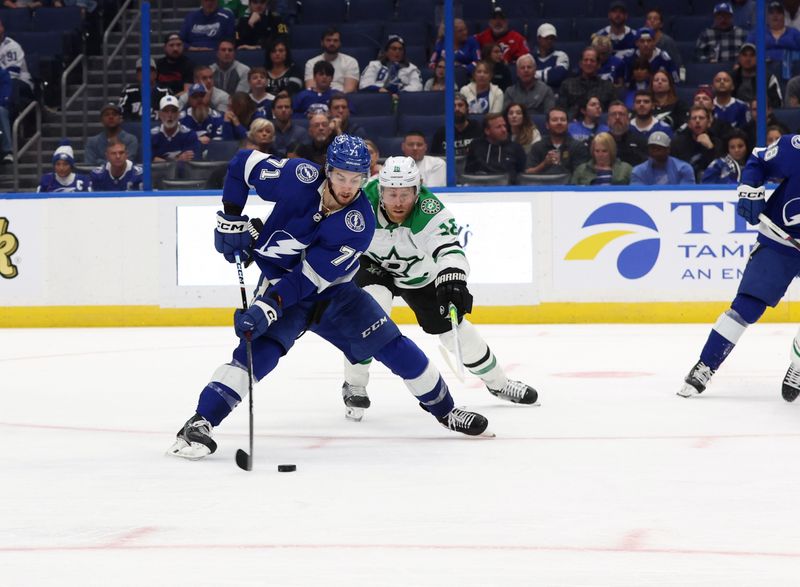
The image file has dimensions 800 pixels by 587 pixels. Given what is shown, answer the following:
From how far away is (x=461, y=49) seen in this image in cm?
1061

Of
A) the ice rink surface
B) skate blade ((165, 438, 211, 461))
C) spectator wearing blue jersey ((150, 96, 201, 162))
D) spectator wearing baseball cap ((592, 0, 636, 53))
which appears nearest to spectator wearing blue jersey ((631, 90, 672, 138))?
spectator wearing baseball cap ((592, 0, 636, 53))

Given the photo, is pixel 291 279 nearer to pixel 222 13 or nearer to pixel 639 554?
pixel 639 554

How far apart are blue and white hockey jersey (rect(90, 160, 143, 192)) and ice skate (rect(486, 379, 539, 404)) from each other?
16.8 ft

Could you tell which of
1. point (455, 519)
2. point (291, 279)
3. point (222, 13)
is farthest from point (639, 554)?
point (222, 13)

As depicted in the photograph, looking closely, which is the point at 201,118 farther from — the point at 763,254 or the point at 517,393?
the point at 763,254

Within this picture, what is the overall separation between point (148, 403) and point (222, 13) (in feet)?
19.4

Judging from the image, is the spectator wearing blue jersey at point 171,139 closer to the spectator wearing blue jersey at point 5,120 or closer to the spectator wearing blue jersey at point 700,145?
the spectator wearing blue jersey at point 5,120

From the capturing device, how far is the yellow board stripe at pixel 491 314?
978 centimetres

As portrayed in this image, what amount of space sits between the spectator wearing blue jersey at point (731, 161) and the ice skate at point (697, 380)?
13.0ft

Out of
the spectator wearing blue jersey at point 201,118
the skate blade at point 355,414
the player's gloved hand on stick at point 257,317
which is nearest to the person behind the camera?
the player's gloved hand on stick at point 257,317

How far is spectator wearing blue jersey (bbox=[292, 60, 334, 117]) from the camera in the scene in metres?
10.5

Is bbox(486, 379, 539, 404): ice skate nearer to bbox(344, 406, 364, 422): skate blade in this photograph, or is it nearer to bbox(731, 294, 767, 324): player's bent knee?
bbox(344, 406, 364, 422): skate blade

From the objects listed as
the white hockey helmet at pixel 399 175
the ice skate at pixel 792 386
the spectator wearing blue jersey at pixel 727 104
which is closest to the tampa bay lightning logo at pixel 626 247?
the spectator wearing blue jersey at pixel 727 104

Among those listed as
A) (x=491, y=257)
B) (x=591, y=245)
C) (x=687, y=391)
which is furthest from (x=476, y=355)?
(x=591, y=245)
